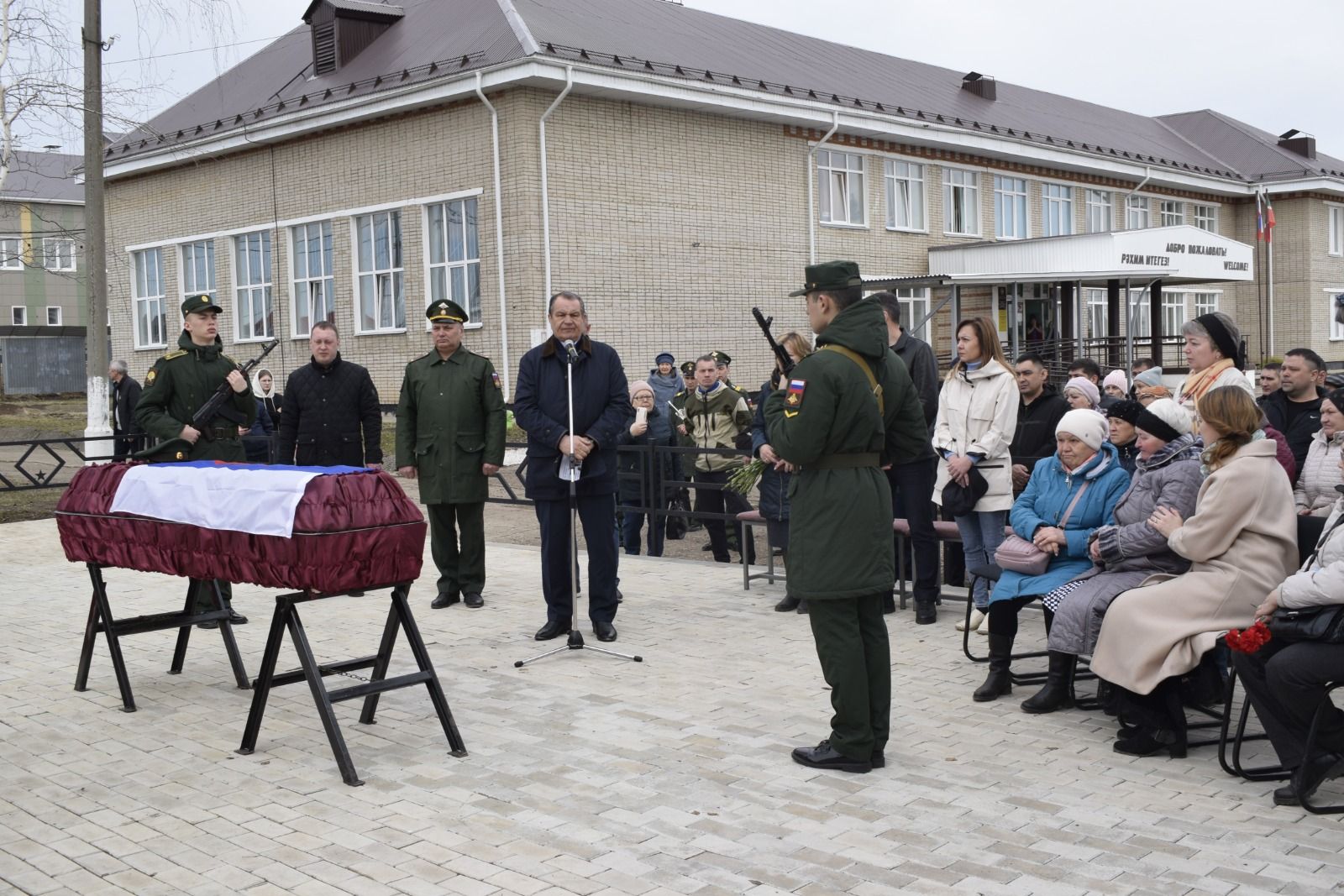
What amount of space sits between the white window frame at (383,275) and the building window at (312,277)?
0.76m

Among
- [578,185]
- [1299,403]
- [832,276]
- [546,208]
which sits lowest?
[1299,403]

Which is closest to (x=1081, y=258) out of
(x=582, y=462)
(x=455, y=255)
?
(x=455, y=255)

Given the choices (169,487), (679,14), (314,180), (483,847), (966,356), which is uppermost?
(679,14)

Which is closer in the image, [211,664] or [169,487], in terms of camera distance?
[169,487]

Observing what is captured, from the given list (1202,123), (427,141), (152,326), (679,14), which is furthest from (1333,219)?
(152,326)

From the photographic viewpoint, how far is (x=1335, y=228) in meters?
43.6

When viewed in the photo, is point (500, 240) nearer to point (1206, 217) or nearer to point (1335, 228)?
point (1206, 217)

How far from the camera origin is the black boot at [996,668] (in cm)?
679

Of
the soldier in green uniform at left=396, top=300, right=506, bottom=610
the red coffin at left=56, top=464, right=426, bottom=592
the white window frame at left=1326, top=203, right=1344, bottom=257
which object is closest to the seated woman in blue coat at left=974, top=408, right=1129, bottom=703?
the red coffin at left=56, top=464, right=426, bottom=592

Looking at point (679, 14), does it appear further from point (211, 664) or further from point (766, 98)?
point (211, 664)

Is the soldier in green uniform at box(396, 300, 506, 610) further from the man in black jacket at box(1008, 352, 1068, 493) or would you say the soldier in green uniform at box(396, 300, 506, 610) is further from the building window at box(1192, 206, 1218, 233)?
the building window at box(1192, 206, 1218, 233)

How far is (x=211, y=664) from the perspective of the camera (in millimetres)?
8125

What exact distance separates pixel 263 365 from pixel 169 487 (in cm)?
2249

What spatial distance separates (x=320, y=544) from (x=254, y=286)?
78.8 ft
